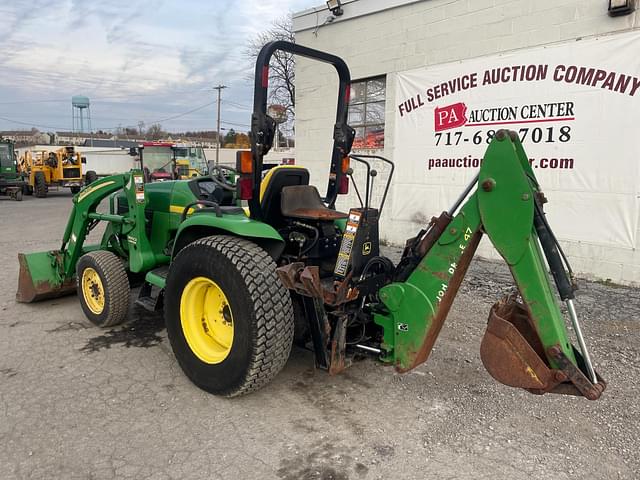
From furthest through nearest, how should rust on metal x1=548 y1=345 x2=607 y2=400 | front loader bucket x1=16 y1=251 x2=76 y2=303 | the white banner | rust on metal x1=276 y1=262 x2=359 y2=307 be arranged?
the white banner
front loader bucket x1=16 y1=251 x2=76 y2=303
rust on metal x1=276 y1=262 x2=359 y2=307
rust on metal x1=548 y1=345 x2=607 y2=400

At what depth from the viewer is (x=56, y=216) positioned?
13547 millimetres

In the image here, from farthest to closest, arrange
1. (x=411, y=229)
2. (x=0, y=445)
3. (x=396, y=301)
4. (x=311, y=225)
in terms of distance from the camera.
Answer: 1. (x=411, y=229)
2. (x=311, y=225)
3. (x=396, y=301)
4. (x=0, y=445)

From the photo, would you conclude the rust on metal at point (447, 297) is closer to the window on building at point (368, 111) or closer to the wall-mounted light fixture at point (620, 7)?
the wall-mounted light fixture at point (620, 7)

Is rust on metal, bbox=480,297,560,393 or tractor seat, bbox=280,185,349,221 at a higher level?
tractor seat, bbox=280,185,349,221

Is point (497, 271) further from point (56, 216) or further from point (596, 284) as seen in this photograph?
point (56, 216)

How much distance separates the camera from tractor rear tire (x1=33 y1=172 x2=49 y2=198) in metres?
20.4

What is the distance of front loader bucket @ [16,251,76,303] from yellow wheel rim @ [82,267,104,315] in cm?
67

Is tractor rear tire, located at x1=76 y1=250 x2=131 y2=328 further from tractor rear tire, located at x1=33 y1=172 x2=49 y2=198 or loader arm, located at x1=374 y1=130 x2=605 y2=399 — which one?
tractor rear tire, located at x1=33 y1=172 x2=49 y2=198

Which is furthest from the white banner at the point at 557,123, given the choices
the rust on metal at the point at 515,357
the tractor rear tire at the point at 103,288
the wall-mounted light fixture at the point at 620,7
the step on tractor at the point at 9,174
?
the step on tractor at the point at 9,174

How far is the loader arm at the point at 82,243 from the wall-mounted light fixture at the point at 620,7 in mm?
5463

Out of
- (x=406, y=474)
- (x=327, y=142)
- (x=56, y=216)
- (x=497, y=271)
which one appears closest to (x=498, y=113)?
(x=497, y=271)

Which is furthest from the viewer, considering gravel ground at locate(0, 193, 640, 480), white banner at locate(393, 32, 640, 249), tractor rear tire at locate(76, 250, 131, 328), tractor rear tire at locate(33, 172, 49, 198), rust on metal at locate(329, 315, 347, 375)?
tractor rear tire at locate(33, 172, 49, 198)

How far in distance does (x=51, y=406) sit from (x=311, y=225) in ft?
6.68

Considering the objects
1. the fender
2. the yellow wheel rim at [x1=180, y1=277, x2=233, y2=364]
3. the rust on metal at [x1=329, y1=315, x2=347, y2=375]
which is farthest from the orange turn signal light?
the rust on metal at [x1=329, y1=315, x2=347, y2=375]
